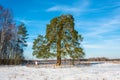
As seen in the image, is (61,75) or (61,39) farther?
(61,39)

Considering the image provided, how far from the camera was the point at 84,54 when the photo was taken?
141 feet

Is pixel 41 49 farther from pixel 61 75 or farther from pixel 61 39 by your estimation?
pixel 61 75

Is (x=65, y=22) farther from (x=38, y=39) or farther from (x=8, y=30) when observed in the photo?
(x=8, y=30)

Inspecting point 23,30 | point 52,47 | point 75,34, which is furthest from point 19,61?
point 23,30

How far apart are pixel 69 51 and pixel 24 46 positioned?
1248 inches

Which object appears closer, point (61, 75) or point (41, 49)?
point (61, 75)

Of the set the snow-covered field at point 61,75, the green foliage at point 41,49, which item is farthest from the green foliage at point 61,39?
the snow-covered field at point 61,75

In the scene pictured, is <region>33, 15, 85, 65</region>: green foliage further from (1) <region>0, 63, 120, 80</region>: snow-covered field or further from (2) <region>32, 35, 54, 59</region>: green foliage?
(1) <region>0, 63, 120, 80</region>: snow-covered field

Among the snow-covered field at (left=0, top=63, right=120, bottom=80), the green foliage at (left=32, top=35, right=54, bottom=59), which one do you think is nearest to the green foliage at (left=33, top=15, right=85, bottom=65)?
the green foliage at (left=32, top=35, right=54, bottom=59)

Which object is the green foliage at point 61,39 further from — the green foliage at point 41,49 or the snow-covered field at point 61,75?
the snow-covered field at point 61,75

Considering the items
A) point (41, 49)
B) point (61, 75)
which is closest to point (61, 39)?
point (41, 49)

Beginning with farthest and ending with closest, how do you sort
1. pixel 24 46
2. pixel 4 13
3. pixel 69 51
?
pixel 24 46
pixel 4 13
pixel 69 51

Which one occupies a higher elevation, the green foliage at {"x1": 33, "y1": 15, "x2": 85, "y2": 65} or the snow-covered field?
the green foliage at {"x1": 33, "y1": 15, "x2": 85, "y2": 65}

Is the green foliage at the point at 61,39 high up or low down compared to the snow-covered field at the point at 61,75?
up
